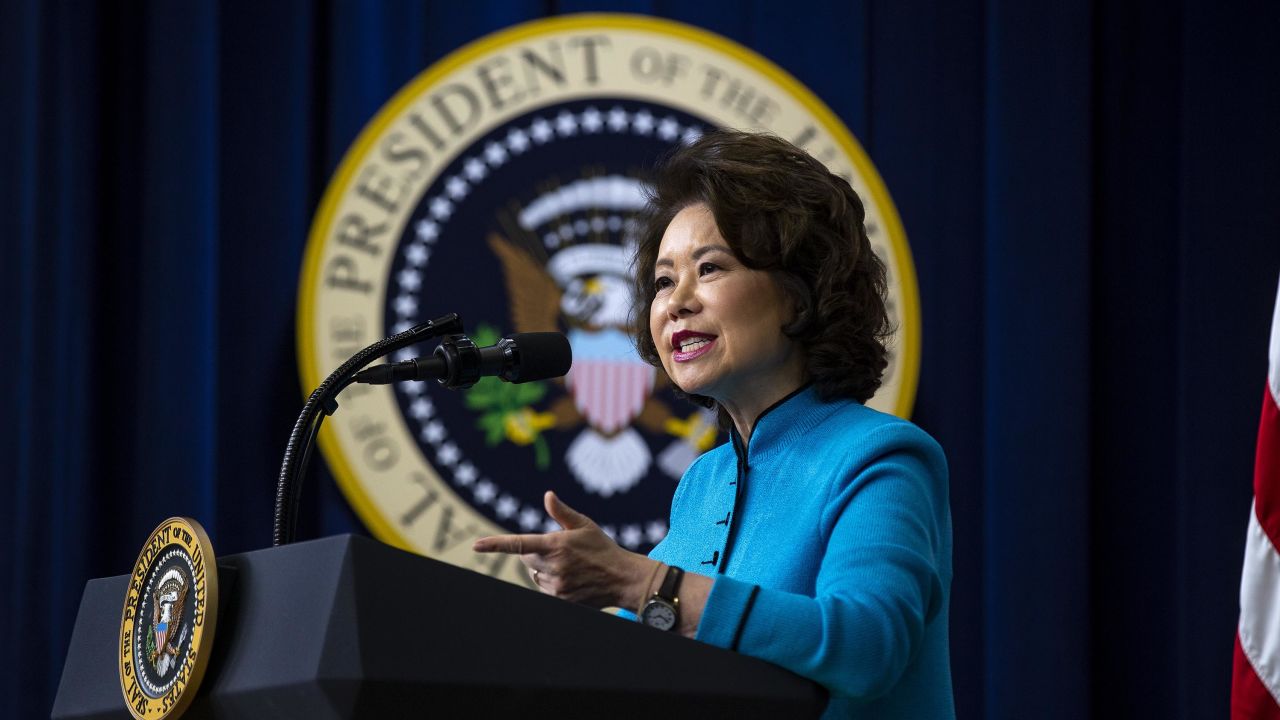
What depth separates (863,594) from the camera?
1.25 m

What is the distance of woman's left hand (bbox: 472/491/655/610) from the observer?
1148 mm

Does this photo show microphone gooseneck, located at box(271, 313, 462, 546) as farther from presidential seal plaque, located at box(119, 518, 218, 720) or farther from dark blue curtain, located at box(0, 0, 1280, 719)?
dark blue curtain, located at box(0, 0, 1280, 719)

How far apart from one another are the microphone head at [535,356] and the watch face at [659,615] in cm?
31

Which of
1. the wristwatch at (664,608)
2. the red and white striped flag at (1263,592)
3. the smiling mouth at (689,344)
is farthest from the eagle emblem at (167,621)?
the red and white striped flag at (1263,592)

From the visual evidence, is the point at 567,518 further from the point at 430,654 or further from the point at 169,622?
the point at 169,622

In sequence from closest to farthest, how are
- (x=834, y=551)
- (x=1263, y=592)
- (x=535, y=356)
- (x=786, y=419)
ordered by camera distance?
(x=834, y=551) < (x=535, y=356) < (x=786, y=419) < (x=1263, y=592)

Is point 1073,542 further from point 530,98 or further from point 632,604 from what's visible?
point 632,604

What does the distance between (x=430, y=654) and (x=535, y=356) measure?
18.9 inches

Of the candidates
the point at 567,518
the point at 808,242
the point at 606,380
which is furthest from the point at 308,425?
the point at 606,380

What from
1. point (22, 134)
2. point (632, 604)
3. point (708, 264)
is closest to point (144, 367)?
point (22, 134)

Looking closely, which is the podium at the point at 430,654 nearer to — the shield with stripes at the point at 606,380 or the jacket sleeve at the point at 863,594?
the jacket sleeve at the point at 863,594

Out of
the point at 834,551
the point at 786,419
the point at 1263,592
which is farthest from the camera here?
the point at 1263,592

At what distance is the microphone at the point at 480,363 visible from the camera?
54.3 inches

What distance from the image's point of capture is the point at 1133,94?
10.9ft
